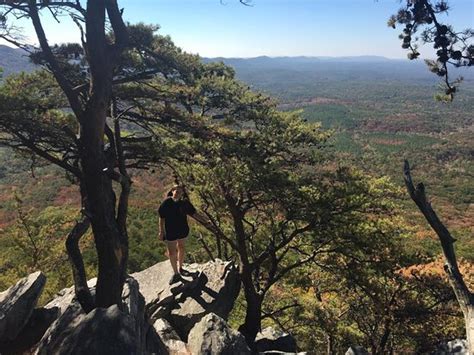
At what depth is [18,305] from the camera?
802cm

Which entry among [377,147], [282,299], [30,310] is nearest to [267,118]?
[30,310]

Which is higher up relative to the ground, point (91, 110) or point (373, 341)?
point (91, 110)

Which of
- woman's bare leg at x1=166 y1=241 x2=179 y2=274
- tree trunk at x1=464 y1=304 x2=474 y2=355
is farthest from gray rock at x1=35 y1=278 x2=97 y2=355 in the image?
tree trunk at x1=464 y1=304 x2=474 y2=355

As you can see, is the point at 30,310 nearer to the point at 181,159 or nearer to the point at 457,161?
the point at 181,159

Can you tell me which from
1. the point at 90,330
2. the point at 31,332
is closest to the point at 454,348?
the point at 90,330

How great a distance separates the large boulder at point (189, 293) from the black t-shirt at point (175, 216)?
1524 mm

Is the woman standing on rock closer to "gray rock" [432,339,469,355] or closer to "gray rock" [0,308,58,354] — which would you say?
"gray rock" [0,308,58,354]

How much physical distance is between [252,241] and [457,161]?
97457 millimetres

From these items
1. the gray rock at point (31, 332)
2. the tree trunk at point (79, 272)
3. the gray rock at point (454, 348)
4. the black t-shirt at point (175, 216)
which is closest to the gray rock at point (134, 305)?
the tree trunk at point (79, 272)

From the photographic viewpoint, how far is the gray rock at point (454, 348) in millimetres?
7465

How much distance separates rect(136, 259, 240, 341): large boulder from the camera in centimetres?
975

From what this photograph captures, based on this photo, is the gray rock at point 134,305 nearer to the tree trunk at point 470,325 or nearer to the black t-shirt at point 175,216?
the black t-shirt at point 175,216

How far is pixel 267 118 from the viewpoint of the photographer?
1093 cm

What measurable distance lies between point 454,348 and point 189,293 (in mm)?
5635
